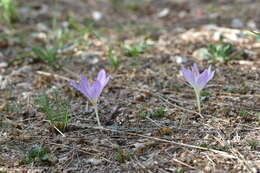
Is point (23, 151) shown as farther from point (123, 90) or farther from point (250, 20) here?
point (250, 20)

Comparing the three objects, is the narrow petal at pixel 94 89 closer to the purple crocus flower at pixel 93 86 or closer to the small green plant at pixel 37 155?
the purple crocus flower at pixel 93 86

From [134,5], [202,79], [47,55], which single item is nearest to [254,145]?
[202,79]

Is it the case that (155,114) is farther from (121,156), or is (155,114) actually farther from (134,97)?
(121,156)

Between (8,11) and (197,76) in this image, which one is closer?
(197,76)

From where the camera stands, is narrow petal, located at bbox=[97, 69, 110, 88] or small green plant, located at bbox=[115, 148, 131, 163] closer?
small green plant, located at bbox=[115, 148, 131, 163]

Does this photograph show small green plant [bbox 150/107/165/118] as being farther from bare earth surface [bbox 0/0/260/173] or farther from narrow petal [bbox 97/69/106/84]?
narrow petal [bbox 97/69/106/84]

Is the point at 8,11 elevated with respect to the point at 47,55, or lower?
elevated

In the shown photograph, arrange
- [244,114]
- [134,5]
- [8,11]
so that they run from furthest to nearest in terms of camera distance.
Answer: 1. [134,5]
2. [8,11]
3. [244,114]

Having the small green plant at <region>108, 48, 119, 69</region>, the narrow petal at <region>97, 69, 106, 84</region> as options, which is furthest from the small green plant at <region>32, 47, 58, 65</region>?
the narrow petal at <region>97, 69, 106, 84</region>
